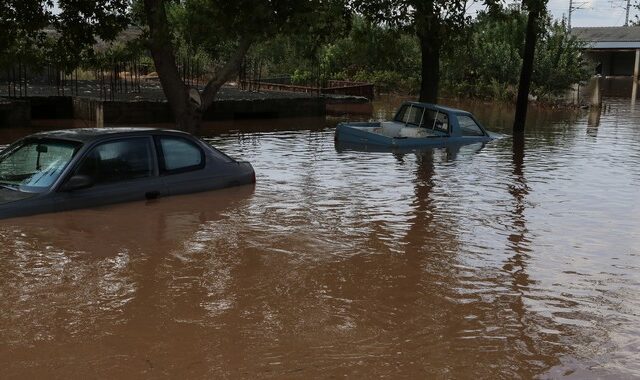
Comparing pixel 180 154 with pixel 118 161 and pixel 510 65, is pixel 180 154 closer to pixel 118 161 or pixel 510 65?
pixel 118 161

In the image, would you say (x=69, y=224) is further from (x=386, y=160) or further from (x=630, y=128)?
(x=630, y=128)

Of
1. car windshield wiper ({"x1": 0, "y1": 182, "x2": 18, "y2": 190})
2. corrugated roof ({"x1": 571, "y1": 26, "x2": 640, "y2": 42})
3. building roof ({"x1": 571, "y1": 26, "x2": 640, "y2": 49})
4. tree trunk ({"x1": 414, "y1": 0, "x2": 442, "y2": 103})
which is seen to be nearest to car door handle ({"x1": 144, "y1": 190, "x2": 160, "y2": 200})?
car windshield wiper ({"x1": 0, "y1": 182, "x2": 18, "y2": 190})

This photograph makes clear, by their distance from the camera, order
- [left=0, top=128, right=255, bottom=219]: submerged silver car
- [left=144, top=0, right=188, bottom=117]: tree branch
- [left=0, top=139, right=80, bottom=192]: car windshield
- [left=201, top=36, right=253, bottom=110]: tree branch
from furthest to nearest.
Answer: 1. [left=201, top=36, right=253, bottom=110]: tree branch
2. [left=144, top=0, right=188, bottom=117]: tree branch
3. [left=0, top=139, right=80, bottom=192]: car windshield
4. [left=0, top=128, right=255, bottom=219]: submerged silver car

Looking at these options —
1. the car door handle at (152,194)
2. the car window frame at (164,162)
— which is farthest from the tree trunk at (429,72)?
the car door handle at (152,194)

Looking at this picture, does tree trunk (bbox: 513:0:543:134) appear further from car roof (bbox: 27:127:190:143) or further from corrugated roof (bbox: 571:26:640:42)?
corrugated roof (bbox: 571:26:640:42)

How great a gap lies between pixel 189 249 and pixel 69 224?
1.52 m

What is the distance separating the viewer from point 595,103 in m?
37.3

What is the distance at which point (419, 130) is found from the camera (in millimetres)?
18797

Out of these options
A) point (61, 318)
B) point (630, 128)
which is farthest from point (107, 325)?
point (630, 128)

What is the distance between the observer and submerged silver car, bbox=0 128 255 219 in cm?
843

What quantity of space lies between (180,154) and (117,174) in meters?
1.03

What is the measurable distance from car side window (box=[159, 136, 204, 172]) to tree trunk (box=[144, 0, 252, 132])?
3.52m

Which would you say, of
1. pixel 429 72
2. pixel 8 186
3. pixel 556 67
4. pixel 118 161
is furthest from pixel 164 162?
pixel 556 67

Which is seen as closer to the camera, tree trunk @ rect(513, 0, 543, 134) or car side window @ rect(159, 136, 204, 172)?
car side window @ rect(159, 136, 204, 172)
